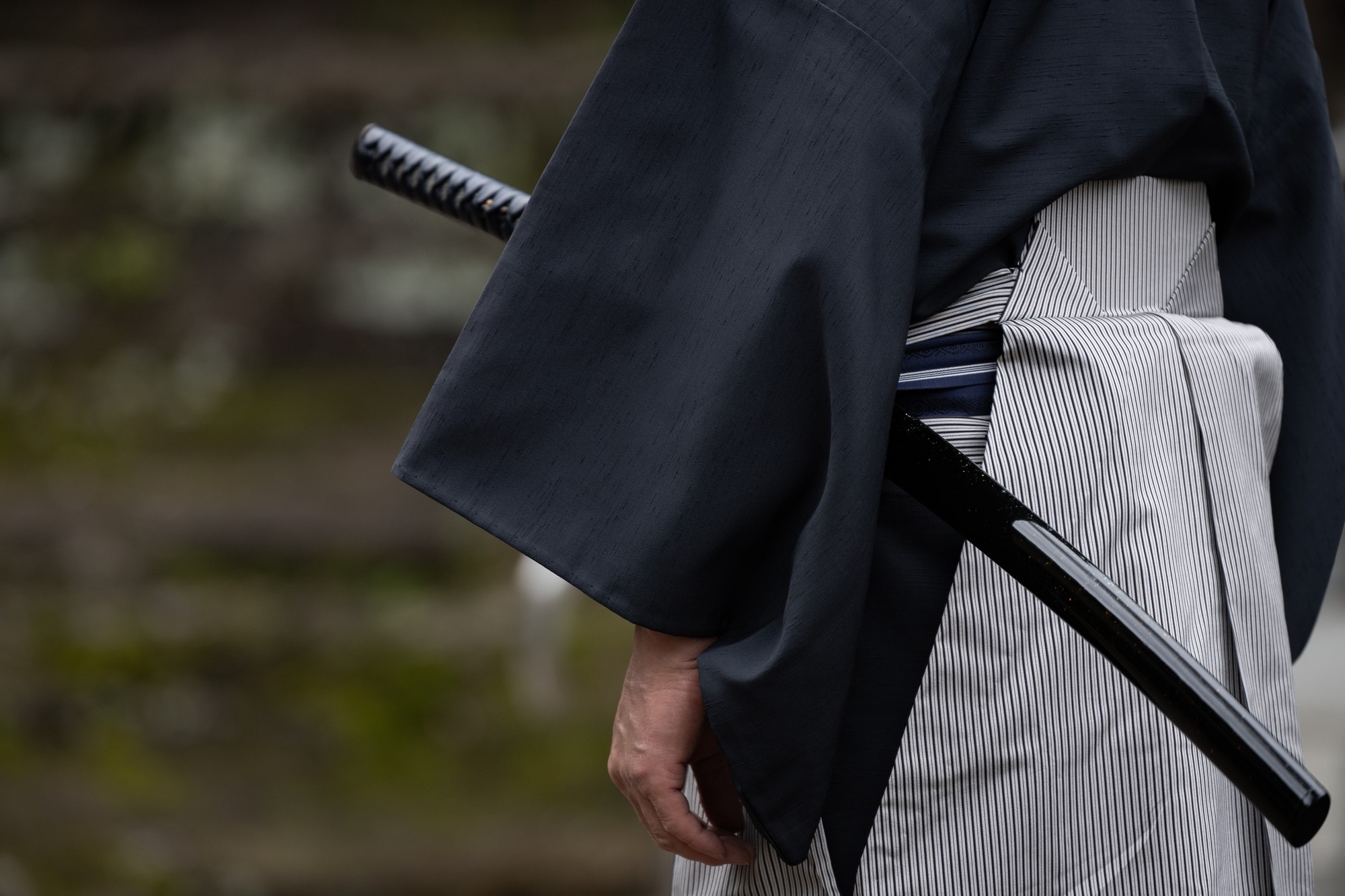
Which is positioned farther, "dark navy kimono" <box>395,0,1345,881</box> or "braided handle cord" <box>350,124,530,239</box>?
"braided handle cord" <box>350,124,530,239</box>

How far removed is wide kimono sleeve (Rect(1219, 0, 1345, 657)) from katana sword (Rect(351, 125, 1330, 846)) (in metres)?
0.34

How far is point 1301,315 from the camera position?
2.90 feet

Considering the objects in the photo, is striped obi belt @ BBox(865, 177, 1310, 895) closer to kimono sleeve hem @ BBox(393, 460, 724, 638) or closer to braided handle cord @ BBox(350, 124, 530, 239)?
kimono sleeve hem @ BBox(393, 460, 724, 638)

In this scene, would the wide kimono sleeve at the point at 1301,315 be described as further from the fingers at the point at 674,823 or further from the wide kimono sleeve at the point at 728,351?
the fingers at the point at 674,823

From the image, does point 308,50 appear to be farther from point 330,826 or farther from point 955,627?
point 955,627

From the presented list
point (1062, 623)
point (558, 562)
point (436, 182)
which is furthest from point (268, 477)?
point (1062, 623)

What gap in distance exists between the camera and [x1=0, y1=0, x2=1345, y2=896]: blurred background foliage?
6.12 ft

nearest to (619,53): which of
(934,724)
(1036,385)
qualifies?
(1036,385)

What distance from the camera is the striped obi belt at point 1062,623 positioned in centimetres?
65

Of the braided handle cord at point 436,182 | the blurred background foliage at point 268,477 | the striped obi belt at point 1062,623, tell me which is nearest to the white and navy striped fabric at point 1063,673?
the striped obi belt at point 1062,623

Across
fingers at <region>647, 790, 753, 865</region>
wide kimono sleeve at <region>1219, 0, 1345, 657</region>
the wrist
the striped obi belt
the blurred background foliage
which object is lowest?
the blurred background foliage

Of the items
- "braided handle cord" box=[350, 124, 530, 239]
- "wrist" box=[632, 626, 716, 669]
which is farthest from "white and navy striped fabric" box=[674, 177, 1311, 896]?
"braided handle cord" box=[350, 124, 530, 239]

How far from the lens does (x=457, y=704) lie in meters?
1.93

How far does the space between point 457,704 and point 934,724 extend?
1437 mm
